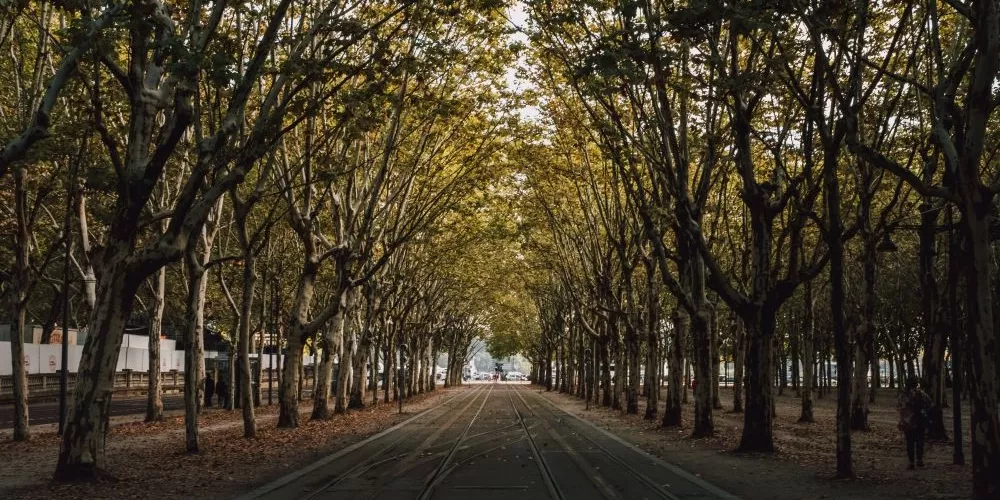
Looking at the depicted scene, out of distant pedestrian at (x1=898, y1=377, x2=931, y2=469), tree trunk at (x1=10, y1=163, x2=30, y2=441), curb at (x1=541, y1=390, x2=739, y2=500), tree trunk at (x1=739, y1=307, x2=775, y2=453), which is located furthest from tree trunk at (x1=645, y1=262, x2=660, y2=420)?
tree trunk at (x1=10, y1=163, x2=30, y2=441)

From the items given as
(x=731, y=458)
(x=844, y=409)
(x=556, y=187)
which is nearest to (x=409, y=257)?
(x=556, y=187)

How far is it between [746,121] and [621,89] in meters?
2.36

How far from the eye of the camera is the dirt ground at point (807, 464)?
12.0 m

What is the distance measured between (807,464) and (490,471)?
5473mm

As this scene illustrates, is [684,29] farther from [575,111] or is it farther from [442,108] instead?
[575,111]

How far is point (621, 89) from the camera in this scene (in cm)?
1659

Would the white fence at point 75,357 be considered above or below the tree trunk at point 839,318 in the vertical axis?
below

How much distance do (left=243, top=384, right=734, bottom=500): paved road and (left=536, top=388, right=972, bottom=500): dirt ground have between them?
0.63 m

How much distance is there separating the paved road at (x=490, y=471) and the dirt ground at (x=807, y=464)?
2.06 ft

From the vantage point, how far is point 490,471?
1488 centimetres

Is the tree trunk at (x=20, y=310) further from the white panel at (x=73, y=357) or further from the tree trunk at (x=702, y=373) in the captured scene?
the white panel at (x=73, y=357)

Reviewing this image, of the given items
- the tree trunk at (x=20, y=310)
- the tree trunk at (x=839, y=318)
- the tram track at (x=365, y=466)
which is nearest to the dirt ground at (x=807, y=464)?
the tree trunk at (x=839, y=318)

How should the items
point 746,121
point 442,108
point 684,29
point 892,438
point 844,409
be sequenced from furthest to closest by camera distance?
point 892,438 < point 442,108 < point 746,121 < point 844,409 < point 684,29

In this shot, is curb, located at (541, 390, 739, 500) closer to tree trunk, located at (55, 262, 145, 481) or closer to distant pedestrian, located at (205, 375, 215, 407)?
tree trunk, located at (55, 262, 145, 481)
